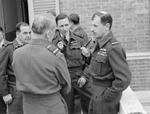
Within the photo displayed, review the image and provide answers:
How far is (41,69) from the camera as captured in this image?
8.83 feet

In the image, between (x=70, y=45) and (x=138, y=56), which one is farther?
(x=138, y=56)

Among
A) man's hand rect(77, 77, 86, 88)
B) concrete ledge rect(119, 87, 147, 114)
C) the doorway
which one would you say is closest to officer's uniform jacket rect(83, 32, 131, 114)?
concrete ledge rect(119, 87, 147, 114)

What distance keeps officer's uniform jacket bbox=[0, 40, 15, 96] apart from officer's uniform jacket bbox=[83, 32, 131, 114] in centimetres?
117

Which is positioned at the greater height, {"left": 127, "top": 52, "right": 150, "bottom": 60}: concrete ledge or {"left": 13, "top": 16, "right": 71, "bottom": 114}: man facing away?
{"left": 13, "top": 16, "right": 71, "bottom": 114}: man facing away

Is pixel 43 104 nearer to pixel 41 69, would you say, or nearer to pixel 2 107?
pixel 41 69

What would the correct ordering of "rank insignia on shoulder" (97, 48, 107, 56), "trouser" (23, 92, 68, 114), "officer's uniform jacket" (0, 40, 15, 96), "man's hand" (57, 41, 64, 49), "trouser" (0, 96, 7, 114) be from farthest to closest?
1. "trouser" (0, 96, 7, 114)
2. "man's hand" (57, 41, 64, 49)
3. "officer's uniform jacket" (0, 40, 15, 96)
4. "rank insignia on shoulder" (97, 48, 107, 56)
5. "trouser" (23, 92, 68, 114)

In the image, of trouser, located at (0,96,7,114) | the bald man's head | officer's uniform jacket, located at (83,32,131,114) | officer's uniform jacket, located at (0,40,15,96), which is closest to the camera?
the bald man's head

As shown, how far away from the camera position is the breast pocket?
3258 mm

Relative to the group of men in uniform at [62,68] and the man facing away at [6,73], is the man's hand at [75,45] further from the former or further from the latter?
the man facing away at [6,73]

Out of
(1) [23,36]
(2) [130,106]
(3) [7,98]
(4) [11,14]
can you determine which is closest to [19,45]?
(1) [23,36]

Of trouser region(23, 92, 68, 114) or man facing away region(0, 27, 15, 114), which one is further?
man facing away region(0, 27, 15, 114)

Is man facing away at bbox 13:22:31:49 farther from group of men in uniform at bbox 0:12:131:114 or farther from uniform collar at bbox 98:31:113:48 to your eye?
uniform collar at bbox 98:31:113:48

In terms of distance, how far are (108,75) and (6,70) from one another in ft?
4.81

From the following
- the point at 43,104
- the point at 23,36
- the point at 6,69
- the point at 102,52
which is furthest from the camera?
the point at 23,36
